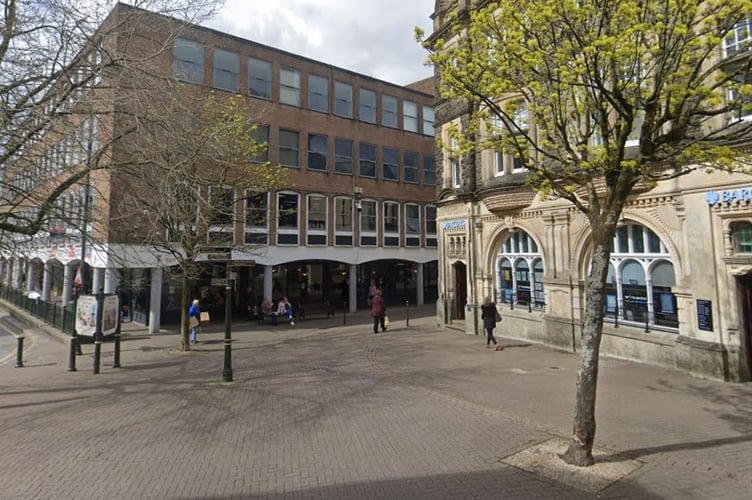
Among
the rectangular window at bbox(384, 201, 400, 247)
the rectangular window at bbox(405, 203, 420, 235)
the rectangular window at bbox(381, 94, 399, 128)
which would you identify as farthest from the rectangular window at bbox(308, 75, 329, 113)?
the rectangular window at bbox(405, 203, 420, 235)

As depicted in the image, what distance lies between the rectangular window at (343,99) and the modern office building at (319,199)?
0.07m

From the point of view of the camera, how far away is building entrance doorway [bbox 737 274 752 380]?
9.48 metres

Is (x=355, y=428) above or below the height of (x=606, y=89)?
below

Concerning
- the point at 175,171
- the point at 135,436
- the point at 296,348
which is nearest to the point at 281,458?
the point at 135,436

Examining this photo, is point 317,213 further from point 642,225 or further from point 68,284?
point 642,225

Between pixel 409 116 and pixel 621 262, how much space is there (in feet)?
71.5

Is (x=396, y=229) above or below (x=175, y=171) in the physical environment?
above

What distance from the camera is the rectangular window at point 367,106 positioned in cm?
2834

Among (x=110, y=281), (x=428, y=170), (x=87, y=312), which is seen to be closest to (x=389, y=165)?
(x=428, y=170)

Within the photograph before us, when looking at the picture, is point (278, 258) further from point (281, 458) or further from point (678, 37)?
point (678, 37)

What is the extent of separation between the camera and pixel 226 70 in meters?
22.9

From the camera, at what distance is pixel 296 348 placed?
602 inches

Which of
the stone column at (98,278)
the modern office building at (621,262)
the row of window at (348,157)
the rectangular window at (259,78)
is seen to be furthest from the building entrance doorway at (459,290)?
the stone column at (98,278)

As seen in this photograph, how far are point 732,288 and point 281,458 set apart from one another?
10.2 metres
